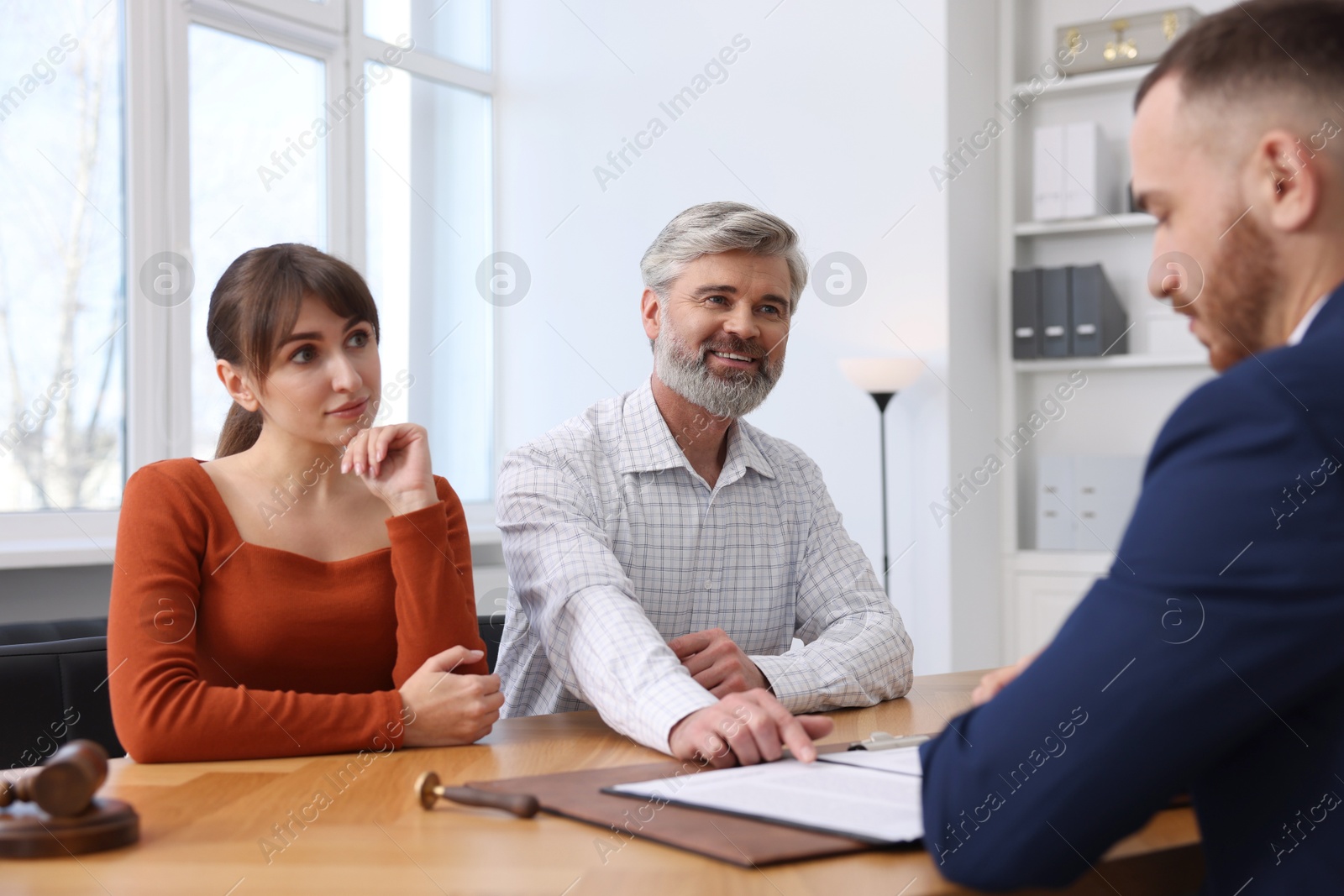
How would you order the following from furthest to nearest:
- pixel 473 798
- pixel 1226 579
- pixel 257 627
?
pixel 257 627 < pixel 473 798 < pixel 1226 579

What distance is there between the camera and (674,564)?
209 centimetres

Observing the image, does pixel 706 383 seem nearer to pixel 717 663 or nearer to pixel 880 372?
pixel 717 663

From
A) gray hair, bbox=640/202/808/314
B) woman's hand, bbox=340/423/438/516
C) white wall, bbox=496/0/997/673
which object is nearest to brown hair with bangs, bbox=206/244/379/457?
woman's hand, bbox=340/423/438/516

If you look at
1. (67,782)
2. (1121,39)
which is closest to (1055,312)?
(1121,39)

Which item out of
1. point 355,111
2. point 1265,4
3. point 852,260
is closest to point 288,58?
point 355,111

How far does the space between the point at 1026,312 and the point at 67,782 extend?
379 cm

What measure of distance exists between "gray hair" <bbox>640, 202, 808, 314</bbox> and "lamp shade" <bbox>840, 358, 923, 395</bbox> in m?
1.73

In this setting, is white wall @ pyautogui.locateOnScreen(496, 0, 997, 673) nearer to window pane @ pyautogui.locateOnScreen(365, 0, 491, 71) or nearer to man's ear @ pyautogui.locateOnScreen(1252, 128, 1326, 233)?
window pane @ pyautogui.locateOnScreen(365, 0, 491, 71)

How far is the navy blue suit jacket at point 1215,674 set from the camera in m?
0.76

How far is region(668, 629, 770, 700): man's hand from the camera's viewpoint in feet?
5.38

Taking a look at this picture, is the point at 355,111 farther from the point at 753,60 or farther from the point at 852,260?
the point at 852,260

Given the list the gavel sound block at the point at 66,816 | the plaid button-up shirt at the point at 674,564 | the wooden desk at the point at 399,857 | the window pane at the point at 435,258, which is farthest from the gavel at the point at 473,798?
the window pane at the point at 435,258

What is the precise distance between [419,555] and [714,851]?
0.85 meters

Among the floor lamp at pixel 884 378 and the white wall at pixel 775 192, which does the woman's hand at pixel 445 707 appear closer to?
the floor lamp at pixel 884 378
